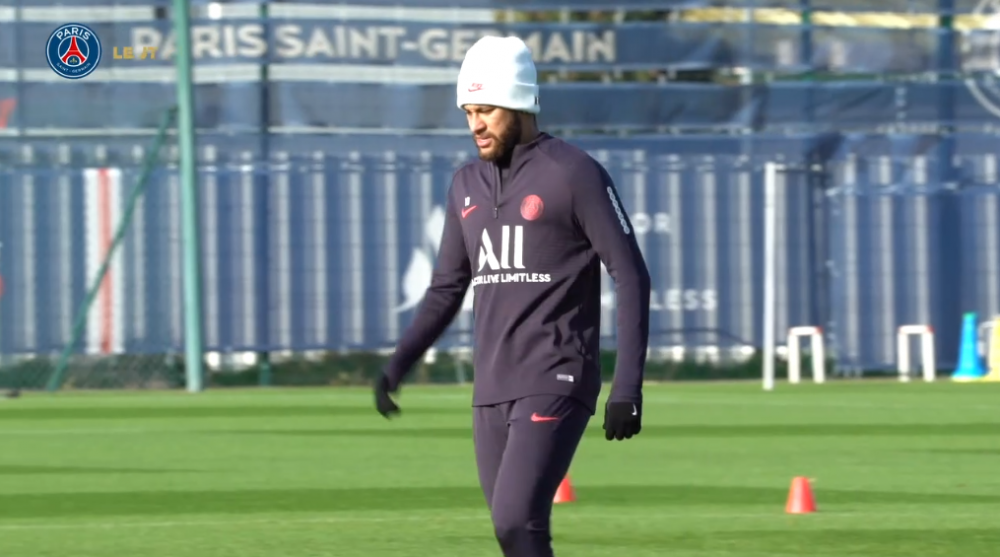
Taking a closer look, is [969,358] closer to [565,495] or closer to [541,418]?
[565,495]

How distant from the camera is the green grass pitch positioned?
1044cm

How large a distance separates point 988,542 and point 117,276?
56.2 feet

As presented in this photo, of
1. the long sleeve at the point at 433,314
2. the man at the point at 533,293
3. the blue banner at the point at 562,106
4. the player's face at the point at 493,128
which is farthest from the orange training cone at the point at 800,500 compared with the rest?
the blue banner at the point at 562,106

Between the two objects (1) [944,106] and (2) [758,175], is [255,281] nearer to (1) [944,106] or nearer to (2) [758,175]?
(2) [758,175]

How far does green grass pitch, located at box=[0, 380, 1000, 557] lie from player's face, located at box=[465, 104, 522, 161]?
3374 millimetres

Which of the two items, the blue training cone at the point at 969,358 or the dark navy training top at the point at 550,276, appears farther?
the blue training cone at the point at 969,358

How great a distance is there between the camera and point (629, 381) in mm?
6500

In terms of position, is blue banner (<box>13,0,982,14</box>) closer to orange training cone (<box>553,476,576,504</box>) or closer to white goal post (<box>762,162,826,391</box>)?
white goal post (<box>762,162,826,391</box>)

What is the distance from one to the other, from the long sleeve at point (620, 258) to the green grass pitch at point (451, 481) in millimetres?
3353

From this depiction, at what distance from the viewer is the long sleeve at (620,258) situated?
6547mm

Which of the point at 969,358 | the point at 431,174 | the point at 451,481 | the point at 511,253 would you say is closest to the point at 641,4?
the point at 431,174

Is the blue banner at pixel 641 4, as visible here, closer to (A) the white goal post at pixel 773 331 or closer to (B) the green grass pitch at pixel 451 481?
(A) the white goal post at pixel 773 331

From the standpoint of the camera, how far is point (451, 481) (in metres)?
13.7

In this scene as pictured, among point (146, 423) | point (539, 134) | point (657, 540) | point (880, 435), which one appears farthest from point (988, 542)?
point (146, 423)
